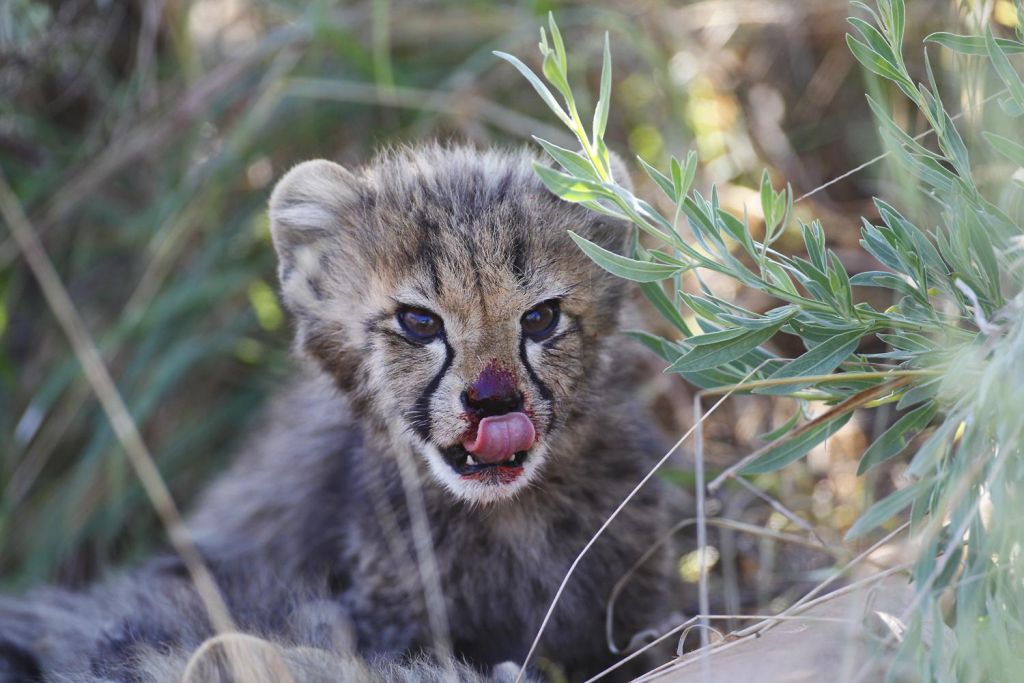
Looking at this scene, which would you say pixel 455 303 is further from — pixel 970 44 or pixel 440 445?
pixel 970 44

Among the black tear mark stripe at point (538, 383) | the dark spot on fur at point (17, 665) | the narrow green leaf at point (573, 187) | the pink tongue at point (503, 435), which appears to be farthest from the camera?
the dark spot on fur at point (17, 665)

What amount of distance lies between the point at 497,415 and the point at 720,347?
0.46m

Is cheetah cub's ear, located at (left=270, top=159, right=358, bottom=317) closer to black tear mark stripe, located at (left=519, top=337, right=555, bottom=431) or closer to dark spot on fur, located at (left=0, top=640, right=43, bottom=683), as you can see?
black tear mark stripe, located at (left=519, top=337, right=555, bottom=431)

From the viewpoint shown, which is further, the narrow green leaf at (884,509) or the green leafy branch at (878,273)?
the green leafy branch at (878,273)

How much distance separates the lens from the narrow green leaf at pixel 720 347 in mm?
2090

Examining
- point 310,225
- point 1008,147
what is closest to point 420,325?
point 310,225

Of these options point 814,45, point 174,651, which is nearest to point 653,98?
point 814,45

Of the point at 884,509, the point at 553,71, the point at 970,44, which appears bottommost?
the point at 884,509

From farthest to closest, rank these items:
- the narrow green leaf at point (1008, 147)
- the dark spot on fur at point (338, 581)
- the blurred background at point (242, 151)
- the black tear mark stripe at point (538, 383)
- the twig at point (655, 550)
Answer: the blurred background at point (242, 151) → the dark spot on fur at point (338, 581) → the twig at point (655, 550) → the black tear mark stripe at point (538, 383) → the narrow green leaf at point (1008, 147)

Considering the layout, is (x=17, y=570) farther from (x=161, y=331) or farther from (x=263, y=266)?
(x=263, y=266)

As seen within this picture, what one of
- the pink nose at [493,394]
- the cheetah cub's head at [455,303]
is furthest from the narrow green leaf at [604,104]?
the pink nose at [493,394]

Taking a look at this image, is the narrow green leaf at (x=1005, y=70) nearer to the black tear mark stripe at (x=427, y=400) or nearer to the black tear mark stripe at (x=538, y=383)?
the black tear mark stripe at (x=538, y=383)

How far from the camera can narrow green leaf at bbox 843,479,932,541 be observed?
68.3 inches

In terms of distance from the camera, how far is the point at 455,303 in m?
2.35
